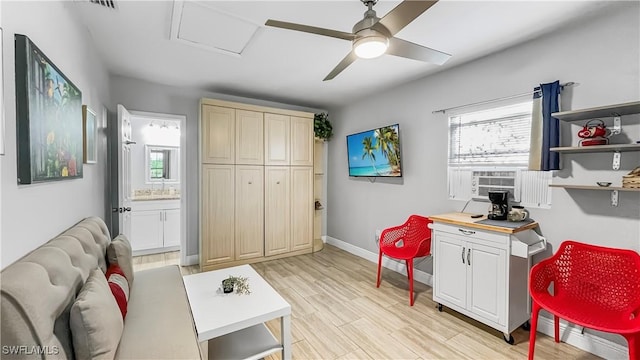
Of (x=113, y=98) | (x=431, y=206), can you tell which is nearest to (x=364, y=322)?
(x=431, y=206)

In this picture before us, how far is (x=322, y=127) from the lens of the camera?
4.70m

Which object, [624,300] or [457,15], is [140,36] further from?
[624,300]

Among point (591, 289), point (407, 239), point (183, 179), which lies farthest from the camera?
point (183, 179)

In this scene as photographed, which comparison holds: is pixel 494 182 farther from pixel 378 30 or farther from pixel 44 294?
pixel 44 294

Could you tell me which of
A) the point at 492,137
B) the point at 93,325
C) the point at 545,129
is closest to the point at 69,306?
the point at 93,325

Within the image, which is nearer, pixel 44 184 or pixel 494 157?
pixel 44 184

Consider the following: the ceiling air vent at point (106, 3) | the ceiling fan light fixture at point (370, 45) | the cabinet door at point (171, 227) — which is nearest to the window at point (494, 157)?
the ceiling fan light fixture at point (370, 45)

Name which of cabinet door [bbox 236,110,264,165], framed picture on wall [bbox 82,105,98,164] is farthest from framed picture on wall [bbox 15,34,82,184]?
cabinet door [bbox 236,110,264,165]

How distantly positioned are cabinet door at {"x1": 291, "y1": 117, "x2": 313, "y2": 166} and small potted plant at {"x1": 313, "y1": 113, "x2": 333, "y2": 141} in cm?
18

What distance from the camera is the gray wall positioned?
11.6 ft

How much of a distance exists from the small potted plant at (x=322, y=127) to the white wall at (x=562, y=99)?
0.68 metres

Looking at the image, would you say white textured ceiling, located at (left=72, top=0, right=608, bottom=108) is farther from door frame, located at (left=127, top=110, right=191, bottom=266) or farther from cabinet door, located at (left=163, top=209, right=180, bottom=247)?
cabinet door, located at (left=163, top=209, right=180, bottom=247)

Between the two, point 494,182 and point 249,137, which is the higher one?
point 249,137

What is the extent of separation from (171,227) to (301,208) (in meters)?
2.18
